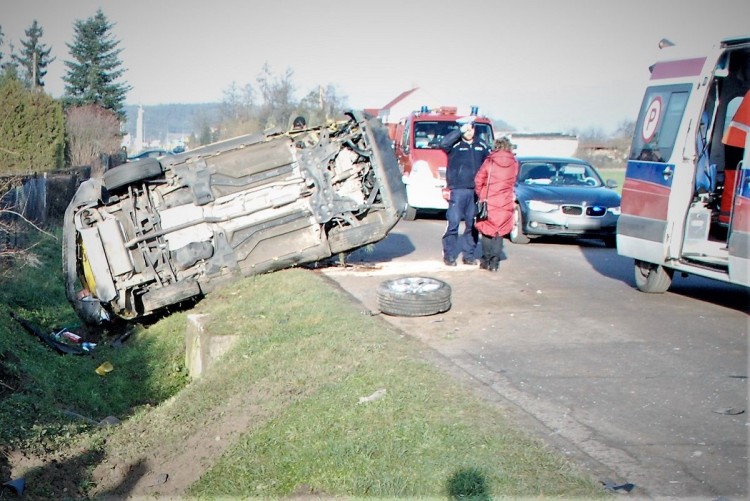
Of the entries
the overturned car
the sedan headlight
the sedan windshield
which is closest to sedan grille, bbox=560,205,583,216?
the sedan headlight

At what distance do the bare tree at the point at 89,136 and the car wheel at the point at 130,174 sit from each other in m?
23.0

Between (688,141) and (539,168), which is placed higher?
(688,141)

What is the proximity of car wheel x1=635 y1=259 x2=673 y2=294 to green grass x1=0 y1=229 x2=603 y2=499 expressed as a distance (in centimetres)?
369

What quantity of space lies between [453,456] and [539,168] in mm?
12665

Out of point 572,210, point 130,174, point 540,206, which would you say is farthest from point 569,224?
point 130,174

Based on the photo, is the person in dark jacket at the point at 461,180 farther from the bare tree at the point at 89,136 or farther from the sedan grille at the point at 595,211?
the bare tree at the point at 89,136

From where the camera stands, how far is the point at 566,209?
14.8 meters

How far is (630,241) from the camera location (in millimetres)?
9906

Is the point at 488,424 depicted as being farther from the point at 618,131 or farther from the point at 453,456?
the point at 618,131

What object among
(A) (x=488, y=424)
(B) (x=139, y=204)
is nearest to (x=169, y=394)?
(B) (x=139, y=204)

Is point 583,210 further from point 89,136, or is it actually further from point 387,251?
point 89,136

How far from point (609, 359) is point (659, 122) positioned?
3891 millimetres

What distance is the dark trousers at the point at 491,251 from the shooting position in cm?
1122

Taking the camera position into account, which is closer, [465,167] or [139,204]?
[139,204]
